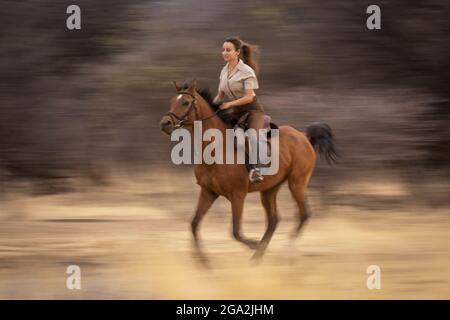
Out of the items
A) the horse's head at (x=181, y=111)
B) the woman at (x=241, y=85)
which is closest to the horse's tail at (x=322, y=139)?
the woman at (x=241, y=85)

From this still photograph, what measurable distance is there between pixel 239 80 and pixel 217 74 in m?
3.50

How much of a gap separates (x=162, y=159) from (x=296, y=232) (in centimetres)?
331

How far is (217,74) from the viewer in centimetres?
1096

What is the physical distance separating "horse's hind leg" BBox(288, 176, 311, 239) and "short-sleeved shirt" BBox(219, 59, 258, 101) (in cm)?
134

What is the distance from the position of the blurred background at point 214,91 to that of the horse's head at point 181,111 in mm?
3152

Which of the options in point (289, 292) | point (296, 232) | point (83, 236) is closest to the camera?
point (289, 292)

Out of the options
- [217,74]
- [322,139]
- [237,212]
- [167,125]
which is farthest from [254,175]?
[217,74]

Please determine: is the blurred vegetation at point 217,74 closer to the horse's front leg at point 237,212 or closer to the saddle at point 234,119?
the saddle at point 234,119

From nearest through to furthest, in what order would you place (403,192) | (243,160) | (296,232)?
1. (243,160)
2. (296,232)
3. (403,192)

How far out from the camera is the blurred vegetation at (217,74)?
11.1 metres

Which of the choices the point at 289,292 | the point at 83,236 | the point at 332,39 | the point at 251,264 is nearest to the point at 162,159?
the point at 83,236

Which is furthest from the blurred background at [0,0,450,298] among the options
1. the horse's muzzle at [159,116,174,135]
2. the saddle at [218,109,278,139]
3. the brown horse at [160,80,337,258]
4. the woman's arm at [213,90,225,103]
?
the horse's muzzle at [159,116,174,135]

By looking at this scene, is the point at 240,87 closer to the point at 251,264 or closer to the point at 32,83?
the point at 251,264

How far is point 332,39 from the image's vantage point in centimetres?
1151
